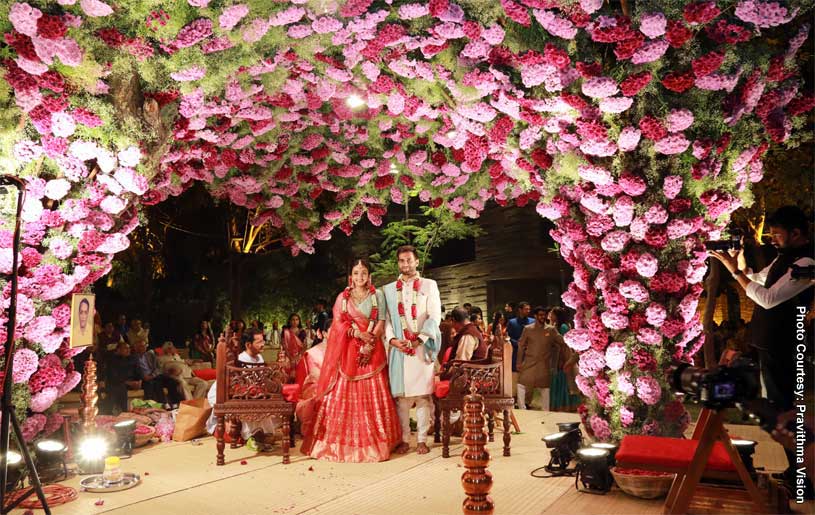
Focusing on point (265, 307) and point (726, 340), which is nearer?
point (726, 340)

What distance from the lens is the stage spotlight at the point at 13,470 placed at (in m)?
5.58

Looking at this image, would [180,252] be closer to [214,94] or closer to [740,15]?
[214,94]

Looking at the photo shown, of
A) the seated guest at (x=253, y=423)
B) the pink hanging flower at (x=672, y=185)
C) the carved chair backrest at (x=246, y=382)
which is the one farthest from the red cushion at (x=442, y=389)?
the pink hanging flower at (x=672, y=185)

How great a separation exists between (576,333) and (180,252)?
17.2 metres

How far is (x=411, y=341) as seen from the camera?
23.7 feet

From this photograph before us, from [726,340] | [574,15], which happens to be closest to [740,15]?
[574,15]

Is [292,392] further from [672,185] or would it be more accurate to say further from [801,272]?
[801,272]

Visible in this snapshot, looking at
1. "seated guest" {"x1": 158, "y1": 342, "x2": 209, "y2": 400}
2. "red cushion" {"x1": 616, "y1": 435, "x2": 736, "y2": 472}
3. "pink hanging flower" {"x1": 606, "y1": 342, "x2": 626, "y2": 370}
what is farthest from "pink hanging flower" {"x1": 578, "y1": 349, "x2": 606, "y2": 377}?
"seated guest" {"x1": 158, "y1": 342, "x2": 209, "y2": 400}

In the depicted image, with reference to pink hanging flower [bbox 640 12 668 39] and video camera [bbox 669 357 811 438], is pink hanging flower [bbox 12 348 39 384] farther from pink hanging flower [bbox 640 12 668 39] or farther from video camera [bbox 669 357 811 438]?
pink hanging flower [bbox 640 12 668 39]

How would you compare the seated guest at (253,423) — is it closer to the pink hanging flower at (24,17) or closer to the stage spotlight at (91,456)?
the stage spotlight at (91,456)

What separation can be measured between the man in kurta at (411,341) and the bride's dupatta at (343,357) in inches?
8.3

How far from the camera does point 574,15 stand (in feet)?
20.6

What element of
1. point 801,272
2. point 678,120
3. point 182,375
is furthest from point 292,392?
point 801,272

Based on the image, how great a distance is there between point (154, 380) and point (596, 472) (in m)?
7.29
